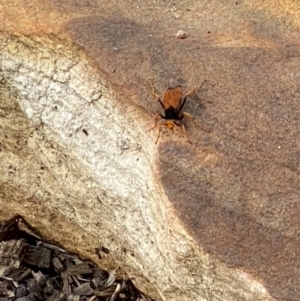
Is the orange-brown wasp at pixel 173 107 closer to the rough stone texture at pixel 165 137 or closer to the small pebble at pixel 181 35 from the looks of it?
the rough stone texture at pixel 165 137

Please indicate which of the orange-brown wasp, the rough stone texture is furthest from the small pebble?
the orange-brown wasp

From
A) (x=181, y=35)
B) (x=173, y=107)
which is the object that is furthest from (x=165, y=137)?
(x=181, y=35)

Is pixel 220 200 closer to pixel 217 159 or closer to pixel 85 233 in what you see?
pixel 217 159

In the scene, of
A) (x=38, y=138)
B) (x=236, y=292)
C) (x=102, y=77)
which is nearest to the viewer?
(x=236, y=292)

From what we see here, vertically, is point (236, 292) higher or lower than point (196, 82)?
lower

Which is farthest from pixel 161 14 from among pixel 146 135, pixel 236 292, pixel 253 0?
pixel 236 292

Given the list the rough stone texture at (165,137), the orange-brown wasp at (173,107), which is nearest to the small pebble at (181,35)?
the rough stone texture at (165,137)

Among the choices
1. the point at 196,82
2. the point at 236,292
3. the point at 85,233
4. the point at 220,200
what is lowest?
the point at 85,233
